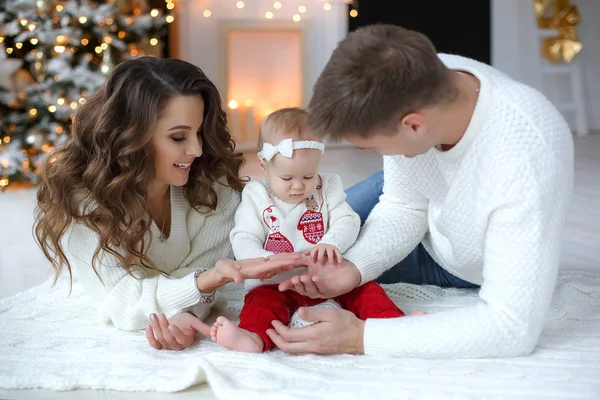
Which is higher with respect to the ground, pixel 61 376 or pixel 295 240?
pixel 295 240

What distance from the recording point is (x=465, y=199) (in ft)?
5.67

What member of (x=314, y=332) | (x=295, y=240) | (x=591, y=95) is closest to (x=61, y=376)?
(x=314, y=332)

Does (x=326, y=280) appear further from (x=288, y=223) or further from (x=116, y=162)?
(x=116, y=162)

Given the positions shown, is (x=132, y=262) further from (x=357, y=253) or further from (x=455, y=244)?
(x=455, y=244)

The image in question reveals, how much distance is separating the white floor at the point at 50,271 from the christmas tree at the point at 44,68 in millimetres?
272

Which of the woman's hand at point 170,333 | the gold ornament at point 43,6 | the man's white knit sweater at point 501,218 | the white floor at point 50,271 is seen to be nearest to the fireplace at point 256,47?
the white floor at point 50,271

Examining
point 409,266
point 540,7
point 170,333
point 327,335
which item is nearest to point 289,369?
point 327,335

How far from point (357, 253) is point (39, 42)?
318 centimetres

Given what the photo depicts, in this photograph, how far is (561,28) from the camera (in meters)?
6.71

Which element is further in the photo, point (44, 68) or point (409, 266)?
point (44, 68)

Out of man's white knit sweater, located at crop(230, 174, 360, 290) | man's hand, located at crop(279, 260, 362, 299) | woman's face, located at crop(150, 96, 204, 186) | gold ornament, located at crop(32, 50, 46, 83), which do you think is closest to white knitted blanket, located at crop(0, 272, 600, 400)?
man's hand, located at crop(279, 260, 362, 299)

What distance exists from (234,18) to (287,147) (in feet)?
13.5

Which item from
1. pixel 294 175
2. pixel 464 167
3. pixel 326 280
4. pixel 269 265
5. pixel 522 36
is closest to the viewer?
pixel 464 167

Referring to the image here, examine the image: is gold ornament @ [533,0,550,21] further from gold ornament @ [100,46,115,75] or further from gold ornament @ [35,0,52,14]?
gold ornament @ [35,0,52,14]
